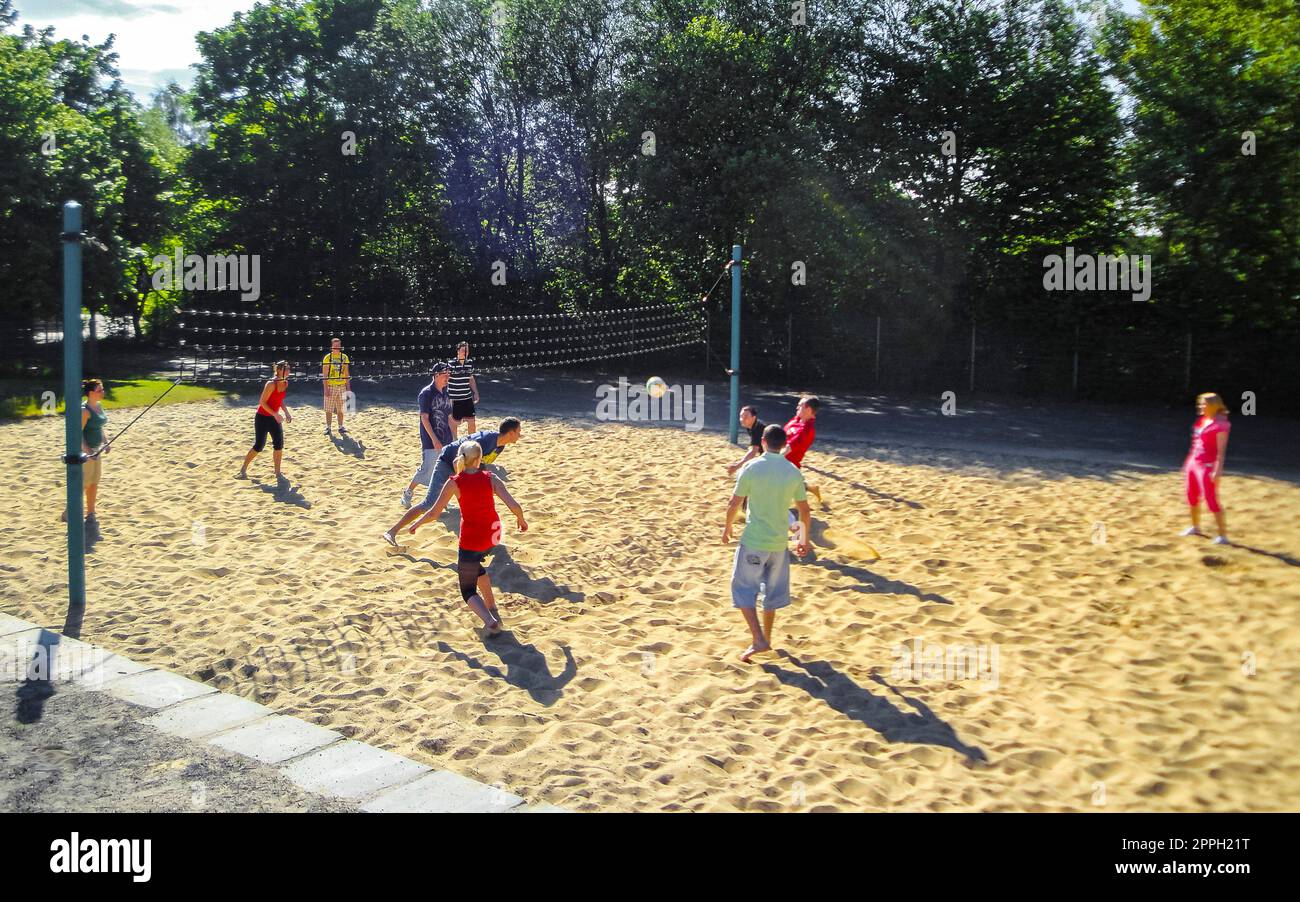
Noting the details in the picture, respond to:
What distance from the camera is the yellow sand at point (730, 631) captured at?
5.89 meters

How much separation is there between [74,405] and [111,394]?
14965 millimetres

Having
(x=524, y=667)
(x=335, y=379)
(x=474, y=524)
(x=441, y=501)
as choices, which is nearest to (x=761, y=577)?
(x=524, y=667)

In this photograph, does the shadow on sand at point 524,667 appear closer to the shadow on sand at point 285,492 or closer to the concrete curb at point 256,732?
the concrete curb at point 256,732

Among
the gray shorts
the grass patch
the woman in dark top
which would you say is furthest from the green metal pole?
the grass patch

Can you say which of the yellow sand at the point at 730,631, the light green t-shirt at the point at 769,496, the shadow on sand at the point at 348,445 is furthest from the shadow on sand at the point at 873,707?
the shadow on sand at the point at 348,445

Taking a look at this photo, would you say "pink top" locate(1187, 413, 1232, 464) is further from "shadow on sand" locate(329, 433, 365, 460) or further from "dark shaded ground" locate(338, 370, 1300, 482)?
"shadow on sand" locate(329, 433, 365, 460)

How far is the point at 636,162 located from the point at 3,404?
48.3 feet

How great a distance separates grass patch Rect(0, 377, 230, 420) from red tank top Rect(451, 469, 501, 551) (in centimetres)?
1407

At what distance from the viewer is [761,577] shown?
7.62 metres

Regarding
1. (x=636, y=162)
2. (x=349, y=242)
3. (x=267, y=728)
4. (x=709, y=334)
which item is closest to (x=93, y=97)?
(x=349, y=242)

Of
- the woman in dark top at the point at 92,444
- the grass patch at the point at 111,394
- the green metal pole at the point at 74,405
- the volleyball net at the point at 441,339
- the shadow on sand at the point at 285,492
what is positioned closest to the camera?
the green metal pole at the point at 74,405

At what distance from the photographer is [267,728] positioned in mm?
6289

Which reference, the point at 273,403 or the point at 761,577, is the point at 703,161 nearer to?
the point at 273,403

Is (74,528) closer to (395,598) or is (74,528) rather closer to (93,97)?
(395,598)
